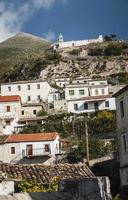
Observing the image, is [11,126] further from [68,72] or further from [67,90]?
[68,72]


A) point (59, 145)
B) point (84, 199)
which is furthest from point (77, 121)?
point (84, 199)

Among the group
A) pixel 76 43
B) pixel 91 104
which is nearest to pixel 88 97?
pixel 91 104

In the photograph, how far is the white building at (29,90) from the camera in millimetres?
94062

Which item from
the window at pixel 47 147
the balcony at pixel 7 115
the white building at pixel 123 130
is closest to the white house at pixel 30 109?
the balcony at pixel 7 115

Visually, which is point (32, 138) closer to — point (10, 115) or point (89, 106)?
point (10, 115)

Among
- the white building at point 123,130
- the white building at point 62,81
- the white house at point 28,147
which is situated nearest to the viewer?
the white building at point 123,130

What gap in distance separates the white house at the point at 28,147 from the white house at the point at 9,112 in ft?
49.2

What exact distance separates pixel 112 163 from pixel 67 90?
134ft

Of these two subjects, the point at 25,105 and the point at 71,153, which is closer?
the point at 71,153

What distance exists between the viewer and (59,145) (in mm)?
63344

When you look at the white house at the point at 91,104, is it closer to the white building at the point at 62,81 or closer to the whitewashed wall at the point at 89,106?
the whitewashed wall at the point at 89,106

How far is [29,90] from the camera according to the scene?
94.6 meters

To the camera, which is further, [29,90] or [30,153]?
[29,90]

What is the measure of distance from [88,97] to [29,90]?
1472 cm
